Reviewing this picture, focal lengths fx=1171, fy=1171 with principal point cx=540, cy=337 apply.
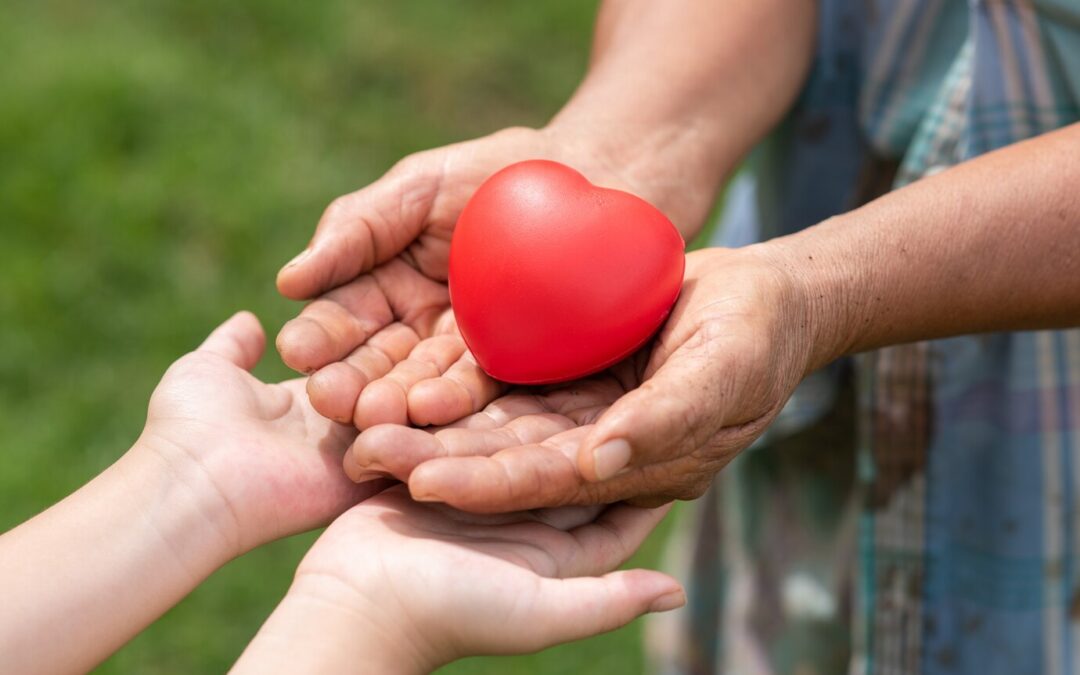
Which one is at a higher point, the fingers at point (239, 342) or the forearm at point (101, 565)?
the fingers at point (239, 342)

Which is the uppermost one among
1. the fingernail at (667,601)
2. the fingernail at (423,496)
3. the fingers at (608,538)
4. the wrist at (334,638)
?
the fingernail at (423,496)

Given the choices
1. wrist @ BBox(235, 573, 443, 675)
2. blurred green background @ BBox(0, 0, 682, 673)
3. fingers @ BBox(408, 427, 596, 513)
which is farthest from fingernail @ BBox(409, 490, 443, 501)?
blurred green background @ BBox(0, 0, 682, 673)

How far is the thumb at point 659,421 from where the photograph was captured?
5.61 feet

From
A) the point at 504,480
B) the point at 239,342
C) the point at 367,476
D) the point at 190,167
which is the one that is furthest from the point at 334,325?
the point at 190,167

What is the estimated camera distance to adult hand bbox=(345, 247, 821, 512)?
1.73m

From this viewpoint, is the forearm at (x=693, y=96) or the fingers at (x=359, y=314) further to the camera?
the forearm at (x=693, y=96)

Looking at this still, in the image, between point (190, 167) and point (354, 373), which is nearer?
point (354, 373)

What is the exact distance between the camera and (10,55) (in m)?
4.59

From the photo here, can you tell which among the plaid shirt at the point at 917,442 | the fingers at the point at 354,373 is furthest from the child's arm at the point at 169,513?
the plaid shirt at the point at 917,442

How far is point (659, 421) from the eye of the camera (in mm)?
1725

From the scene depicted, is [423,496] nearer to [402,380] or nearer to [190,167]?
[402,380]

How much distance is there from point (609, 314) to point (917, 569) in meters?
0.90

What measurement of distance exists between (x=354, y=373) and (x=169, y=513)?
380mm

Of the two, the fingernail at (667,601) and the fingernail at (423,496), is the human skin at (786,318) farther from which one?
the fingernail at (667,601)
